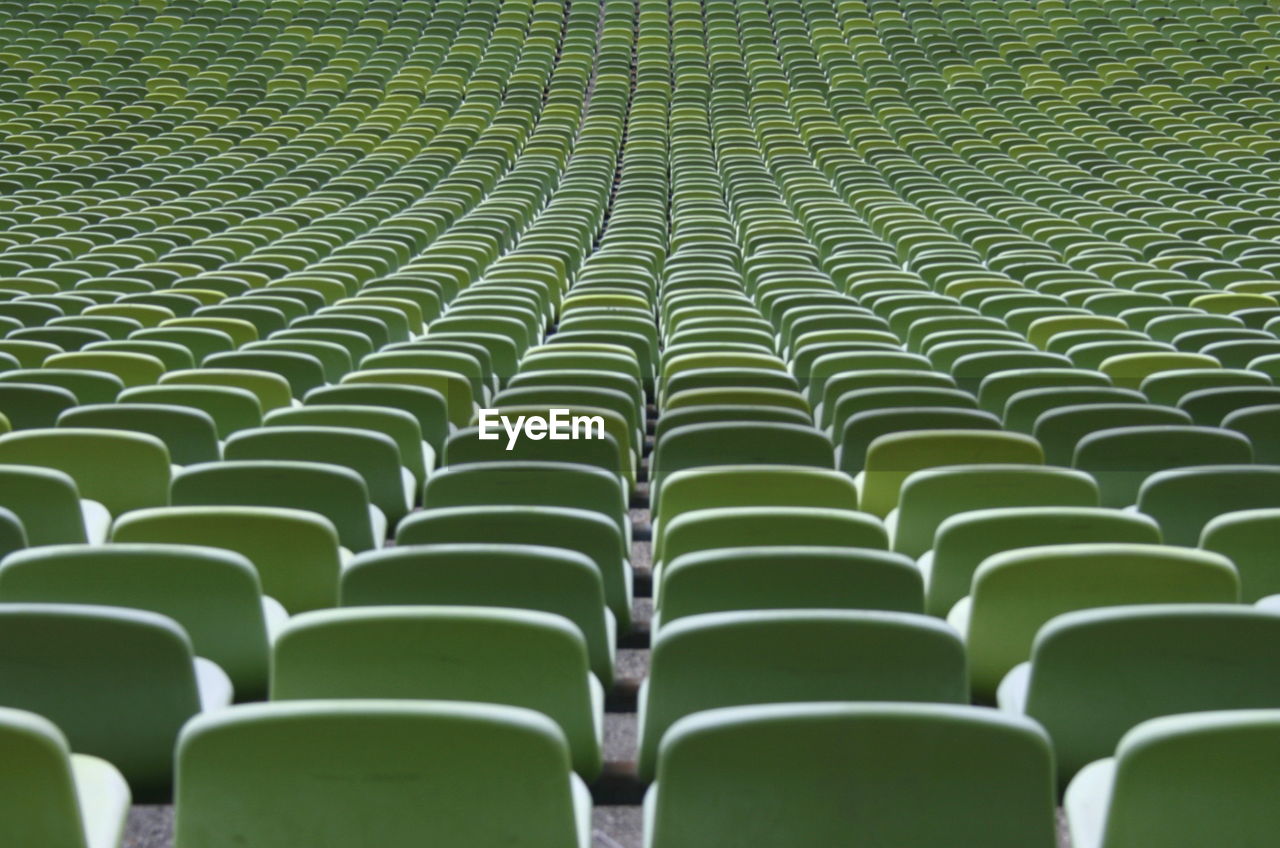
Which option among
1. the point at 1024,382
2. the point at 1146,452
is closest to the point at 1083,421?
the point at 1146,452

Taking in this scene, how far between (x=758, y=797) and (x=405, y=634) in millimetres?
659

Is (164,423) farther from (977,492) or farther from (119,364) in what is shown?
(977,492)

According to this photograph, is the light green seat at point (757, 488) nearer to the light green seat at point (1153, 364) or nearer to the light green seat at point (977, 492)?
the light green seat at point (977, 492)

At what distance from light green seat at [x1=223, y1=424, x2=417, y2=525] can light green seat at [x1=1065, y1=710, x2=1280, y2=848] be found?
2402 mm

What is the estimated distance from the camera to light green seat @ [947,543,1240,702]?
7.43 ft

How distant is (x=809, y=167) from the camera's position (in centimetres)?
1318

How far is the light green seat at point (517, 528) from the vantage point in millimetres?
2596

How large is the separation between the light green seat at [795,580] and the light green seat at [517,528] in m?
0.31

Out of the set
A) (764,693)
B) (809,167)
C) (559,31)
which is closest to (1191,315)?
(764,693)

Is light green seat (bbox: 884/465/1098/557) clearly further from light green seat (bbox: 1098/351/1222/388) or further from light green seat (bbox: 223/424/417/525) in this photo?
light green seat (bbox: 1098/351/1222/388)

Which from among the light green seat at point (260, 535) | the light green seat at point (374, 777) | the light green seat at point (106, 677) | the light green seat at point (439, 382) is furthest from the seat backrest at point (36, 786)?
the light green seat at point (439, 382)

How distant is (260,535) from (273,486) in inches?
16.7

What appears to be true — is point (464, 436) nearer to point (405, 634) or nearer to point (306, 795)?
point (405, 634)

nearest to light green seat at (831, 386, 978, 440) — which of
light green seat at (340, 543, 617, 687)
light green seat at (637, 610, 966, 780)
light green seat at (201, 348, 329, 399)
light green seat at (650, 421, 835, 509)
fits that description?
light green seat at (650, 421, 835, 509)
